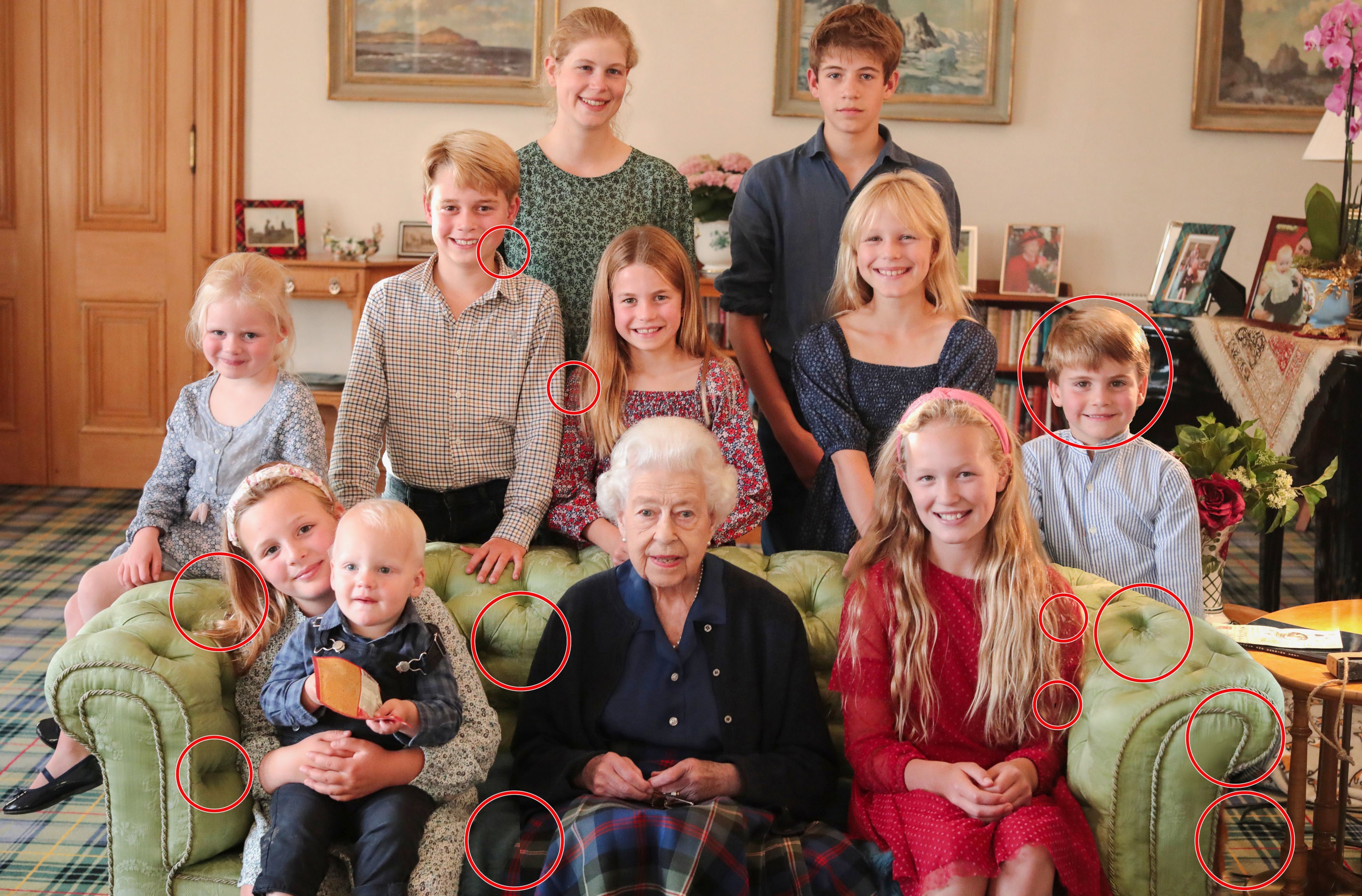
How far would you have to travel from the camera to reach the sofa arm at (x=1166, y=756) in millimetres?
1667

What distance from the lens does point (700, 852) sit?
164 centimetres

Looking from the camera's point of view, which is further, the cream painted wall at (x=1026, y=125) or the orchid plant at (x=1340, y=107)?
the cream painted wall at (x=1026, y=125)

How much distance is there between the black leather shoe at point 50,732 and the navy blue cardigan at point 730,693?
4.65 ft

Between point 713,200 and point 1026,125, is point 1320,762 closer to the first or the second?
point 713,200

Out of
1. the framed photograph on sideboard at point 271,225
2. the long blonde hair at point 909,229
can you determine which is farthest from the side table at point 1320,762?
the framed photograph on sideboard at point 271,225

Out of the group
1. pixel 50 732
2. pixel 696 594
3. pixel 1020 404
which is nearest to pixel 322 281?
pixel 50 732

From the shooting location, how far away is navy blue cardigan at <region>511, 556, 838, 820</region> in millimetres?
1866

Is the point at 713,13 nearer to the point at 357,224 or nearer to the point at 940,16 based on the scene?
the point at 940,16

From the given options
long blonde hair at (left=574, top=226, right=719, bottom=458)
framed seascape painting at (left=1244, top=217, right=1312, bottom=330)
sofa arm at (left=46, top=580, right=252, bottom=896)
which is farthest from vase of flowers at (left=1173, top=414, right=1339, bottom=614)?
sofa arm at (left=46, top=580, right=252, bottom=896)

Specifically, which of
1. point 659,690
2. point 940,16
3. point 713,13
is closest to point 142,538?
point 659,690

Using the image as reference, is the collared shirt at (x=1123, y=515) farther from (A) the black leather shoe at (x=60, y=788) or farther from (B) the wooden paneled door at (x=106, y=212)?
(B) the wooden paneled door at (x=106, y=212)

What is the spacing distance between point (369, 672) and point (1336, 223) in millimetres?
3144

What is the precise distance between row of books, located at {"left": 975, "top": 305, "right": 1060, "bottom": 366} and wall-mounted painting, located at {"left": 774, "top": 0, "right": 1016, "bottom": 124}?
31.6 inches

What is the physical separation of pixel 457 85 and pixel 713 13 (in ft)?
3.74
